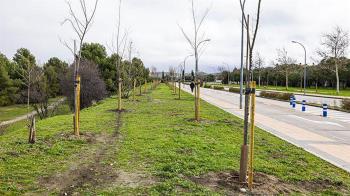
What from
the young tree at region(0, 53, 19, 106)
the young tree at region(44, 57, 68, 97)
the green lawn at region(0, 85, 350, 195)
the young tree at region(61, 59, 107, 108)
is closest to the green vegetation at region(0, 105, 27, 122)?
the young tree at region(0, 53, 19, 106)

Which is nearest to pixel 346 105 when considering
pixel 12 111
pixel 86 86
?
pixel 86 86

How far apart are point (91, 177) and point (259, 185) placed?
9.17 ft

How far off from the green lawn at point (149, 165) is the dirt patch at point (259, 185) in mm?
17

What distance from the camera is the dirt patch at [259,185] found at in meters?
6.21

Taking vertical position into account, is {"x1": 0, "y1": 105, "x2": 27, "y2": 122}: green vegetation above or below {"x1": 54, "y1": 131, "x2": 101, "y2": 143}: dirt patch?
below

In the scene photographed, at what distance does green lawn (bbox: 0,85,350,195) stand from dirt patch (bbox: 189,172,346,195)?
0.7 inches

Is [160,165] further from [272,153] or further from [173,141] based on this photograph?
[272,153]

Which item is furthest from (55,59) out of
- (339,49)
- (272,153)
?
(272,153)

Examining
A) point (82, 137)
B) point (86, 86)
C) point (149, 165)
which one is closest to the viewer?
point (149, 165)

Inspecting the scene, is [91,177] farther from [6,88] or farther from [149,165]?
[6,88]

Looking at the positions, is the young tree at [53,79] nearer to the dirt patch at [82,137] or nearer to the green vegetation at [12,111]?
the green vegetation at [12,111]

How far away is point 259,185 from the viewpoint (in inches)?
Answer: 255

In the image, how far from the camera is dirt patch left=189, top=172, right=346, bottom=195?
6.21 meters

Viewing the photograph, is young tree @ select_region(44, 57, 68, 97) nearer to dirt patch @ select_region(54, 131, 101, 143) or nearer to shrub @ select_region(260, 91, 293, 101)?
shrub @ select_region(260, 91, 293, 101)
